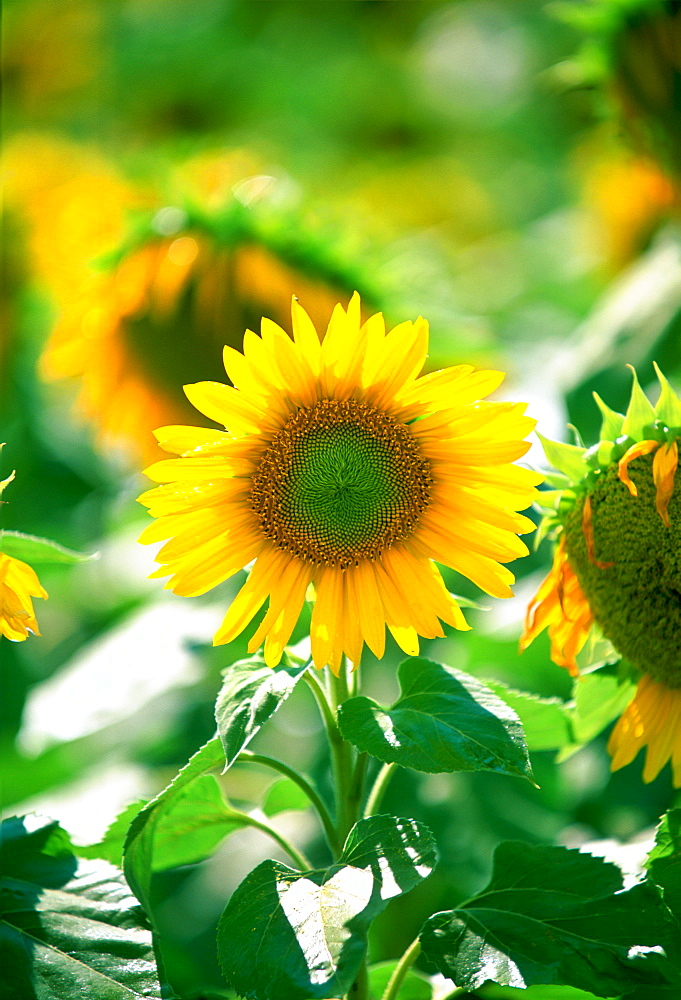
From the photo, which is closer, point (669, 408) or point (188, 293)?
point (669, 408)

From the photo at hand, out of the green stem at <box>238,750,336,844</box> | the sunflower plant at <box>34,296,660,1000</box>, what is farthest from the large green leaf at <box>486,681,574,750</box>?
the green stem at <box>238,750,336,844</box>

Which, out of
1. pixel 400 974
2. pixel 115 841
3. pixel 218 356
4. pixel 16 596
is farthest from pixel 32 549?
pixel 218 356

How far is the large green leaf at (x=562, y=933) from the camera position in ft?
1.33

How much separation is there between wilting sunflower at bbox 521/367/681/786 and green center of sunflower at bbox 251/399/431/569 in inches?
2.9

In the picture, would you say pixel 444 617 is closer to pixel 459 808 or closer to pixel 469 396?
pixel 469 396

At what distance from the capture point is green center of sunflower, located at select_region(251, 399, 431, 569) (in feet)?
1.59

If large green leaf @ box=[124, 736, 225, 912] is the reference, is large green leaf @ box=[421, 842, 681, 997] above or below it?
below

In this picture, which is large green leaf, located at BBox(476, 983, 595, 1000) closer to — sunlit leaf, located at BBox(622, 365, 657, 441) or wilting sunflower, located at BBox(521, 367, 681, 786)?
wilting sunflower, located at BBox(521, 367, 681, 786)

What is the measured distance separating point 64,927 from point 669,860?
264 mm

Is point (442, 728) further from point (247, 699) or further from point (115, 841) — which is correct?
point (115, 841)

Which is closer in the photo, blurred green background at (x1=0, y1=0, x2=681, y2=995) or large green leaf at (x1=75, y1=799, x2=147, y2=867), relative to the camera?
large green leaf at (x1=75, y1=799, x2=147, y2=867)

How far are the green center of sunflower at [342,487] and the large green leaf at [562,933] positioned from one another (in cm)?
17

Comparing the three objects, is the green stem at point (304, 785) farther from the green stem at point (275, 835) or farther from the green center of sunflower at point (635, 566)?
the green center of sunflower at point (635, 566)

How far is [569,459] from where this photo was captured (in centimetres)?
50
